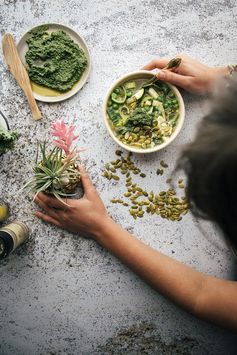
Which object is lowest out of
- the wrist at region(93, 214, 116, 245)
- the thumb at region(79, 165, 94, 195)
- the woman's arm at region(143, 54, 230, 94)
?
the wrist at region(93, 214, 116, 245)

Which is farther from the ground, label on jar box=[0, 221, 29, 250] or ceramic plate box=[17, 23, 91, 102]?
ceramic plate box=[17, 23, 91, 102]

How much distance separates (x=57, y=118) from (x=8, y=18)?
48 cm

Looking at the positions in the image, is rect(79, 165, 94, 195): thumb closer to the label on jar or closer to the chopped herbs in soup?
the chopped herbs in soup

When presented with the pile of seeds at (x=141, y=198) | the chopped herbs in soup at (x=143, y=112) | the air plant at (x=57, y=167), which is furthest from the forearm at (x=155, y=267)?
the chopped herbs in soup at (x=143, y=112)

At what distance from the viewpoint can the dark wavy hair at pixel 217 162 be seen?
96cm

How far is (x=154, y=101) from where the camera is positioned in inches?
62.1

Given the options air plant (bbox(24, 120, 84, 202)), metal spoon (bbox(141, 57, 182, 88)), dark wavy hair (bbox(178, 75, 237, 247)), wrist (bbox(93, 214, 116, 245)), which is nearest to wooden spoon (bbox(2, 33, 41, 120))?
air plant (bbox(24, 120, 84, 202))

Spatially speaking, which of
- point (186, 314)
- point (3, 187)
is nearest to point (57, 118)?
point (3, 187)

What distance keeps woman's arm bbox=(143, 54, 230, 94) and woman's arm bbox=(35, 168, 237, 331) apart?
0.55 metres

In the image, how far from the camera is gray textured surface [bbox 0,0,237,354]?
167 centimetres

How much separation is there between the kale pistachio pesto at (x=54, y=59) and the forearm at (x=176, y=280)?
0.63 metres

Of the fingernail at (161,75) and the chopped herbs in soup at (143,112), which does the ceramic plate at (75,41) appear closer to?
the chopped herbs in soup at (143,112)

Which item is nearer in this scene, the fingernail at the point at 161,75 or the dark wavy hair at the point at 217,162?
the dark wavy hair at the point at 217,162

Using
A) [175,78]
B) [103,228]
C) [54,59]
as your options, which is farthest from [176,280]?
[54,59]
